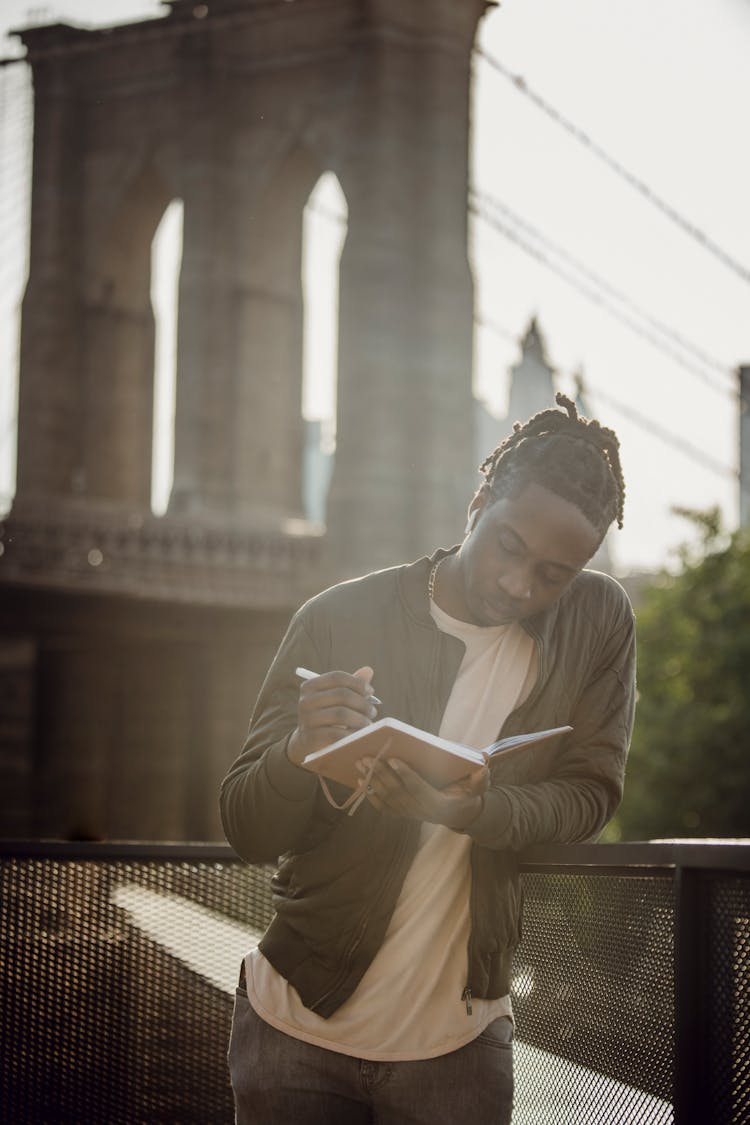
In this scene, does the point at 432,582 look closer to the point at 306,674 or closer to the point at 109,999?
the point at 306,674

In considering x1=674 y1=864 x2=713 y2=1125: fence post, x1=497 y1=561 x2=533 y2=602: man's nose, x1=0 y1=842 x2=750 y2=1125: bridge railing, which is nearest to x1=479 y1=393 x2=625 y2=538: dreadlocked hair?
x1=497 y1=561 x2=533 y2=602: man's nose

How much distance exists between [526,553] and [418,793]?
486mm

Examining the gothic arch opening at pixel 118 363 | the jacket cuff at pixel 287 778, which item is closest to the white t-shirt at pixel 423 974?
the jacket cuff at pixel 287 778

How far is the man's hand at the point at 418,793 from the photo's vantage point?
8.46 feet

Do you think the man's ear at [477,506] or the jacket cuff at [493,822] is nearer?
the jacket cuff at [493,822]

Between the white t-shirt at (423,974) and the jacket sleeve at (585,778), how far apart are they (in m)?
0.11

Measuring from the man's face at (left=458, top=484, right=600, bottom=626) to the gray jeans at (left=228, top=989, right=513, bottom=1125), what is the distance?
27.4 inches

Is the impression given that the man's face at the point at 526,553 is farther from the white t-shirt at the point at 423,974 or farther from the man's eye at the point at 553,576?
the white t-shirt at the point at 423,974

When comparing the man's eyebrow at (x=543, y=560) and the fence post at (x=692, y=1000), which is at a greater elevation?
the man's eyebrow at (x=543, y=560)

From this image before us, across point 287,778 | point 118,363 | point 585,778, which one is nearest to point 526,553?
point 585,778

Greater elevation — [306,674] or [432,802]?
[306,674]

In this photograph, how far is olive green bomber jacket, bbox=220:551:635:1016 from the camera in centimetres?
278

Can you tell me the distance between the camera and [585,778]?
293cm

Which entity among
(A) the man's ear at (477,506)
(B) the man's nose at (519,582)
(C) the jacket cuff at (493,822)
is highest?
(A) the man's ear at (477,506)
